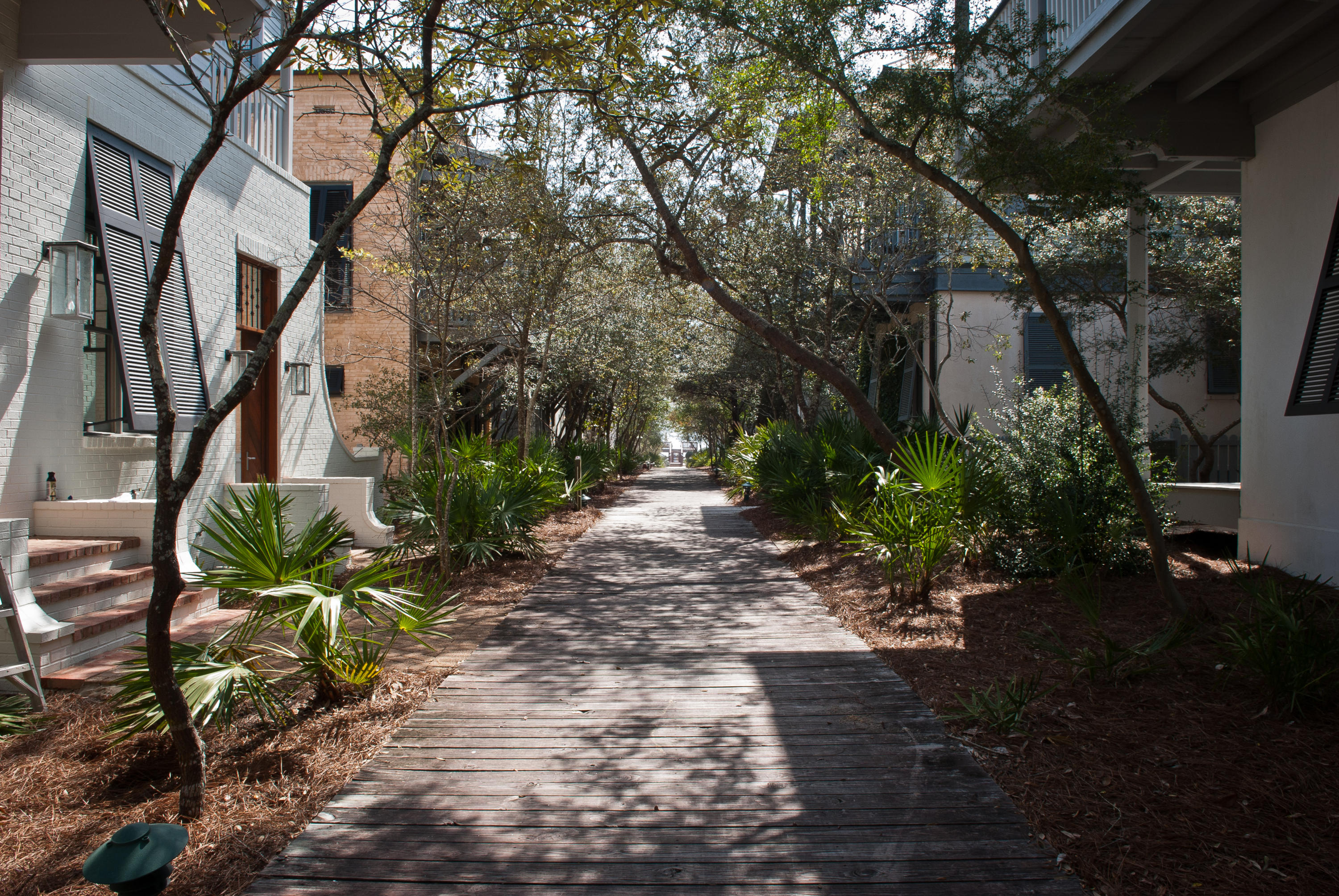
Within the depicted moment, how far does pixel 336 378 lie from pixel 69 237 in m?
11.2

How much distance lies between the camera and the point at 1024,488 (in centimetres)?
725

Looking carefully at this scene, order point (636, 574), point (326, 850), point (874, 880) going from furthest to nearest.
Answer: point (636, 574) < point (326, 850) < point (874, 880)

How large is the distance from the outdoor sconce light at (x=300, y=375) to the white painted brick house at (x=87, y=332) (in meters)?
1.50

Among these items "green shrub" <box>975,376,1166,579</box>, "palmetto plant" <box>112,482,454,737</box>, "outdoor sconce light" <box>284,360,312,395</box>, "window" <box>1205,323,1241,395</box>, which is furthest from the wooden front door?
"window" <box>1205,323,1241,395</box>

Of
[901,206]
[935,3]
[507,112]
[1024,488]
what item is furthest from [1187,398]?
[507,112]

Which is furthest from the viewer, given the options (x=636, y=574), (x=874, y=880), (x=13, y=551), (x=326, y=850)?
(x=636, y=574)

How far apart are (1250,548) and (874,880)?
6.60 meters

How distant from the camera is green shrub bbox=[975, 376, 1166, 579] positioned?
677cm

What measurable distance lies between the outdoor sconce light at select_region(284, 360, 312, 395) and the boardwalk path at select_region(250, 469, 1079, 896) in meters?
6.21

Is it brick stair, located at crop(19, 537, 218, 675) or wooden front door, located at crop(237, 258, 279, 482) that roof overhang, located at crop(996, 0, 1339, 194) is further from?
wooden front door, located at crop(237, 258, 279, 482)

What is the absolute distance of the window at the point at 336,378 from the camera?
17.2 m

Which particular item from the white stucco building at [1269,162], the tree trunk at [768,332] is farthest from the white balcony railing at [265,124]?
the white stucco building at [1269,162]

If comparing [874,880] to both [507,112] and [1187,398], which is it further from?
[1187,398]

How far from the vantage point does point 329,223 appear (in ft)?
55.0
